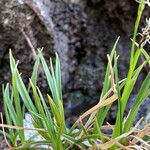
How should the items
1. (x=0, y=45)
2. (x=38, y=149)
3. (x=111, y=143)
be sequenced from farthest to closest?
(x=0, y=45) → (x=38, y=149) → (x=111, y=143)

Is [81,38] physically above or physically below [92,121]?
above

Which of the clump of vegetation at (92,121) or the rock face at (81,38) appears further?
the rock face at (81,38)

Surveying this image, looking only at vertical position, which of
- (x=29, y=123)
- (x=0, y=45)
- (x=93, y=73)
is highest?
(x=0, y=45)

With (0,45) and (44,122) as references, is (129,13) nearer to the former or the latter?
(0,45)

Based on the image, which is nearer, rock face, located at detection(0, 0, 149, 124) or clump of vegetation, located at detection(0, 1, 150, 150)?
clump of vegetation, located at detection(0, 1, 150, 150)

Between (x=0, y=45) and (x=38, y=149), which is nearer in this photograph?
(x=38, y=149)

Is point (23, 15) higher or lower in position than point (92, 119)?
higher

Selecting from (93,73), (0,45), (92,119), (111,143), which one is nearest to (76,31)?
(93,73)

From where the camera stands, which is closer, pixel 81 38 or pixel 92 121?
pixel 92 121
